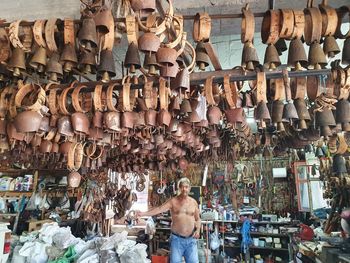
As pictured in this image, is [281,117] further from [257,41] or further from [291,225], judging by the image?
[291,225]

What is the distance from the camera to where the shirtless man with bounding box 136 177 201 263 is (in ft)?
13.1

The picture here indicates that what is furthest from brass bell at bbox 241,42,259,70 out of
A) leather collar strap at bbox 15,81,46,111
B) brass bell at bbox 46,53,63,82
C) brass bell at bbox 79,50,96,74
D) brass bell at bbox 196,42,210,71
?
leather collar strap at bbox 15,81,46,111

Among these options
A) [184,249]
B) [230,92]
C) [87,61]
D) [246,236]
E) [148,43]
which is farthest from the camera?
[246,236]

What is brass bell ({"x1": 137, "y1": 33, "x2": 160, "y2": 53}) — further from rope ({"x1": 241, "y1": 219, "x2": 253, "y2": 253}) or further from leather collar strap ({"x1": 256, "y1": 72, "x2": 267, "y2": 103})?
rope ({"x1": 241, "y1": 219, "x2": 253, "y2": 253})

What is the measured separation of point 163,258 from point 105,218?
1.47 meters

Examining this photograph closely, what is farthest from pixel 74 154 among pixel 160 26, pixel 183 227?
pixel 183 227

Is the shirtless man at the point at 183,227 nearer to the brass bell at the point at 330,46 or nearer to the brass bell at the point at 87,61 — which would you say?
the brass bell at the point at 87,61

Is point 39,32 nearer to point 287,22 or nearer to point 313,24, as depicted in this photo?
point 287,22

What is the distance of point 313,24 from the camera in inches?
56.4

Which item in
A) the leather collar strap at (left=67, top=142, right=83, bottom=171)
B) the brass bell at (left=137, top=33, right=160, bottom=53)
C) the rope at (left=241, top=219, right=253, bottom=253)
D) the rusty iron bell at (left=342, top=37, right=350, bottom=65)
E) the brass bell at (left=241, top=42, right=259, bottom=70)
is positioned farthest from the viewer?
the rope at (left=241, top=219, right=253, bottom=253)

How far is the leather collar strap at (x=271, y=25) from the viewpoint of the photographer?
145cm

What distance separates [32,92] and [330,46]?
1.79 meters

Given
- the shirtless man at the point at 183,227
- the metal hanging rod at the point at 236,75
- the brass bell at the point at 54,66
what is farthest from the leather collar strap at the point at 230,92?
the shirtless man at the point at 183,227

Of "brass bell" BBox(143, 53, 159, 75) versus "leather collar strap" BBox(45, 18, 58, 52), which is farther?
"leather collar strap" BBox(45, 18, 58, 52)
